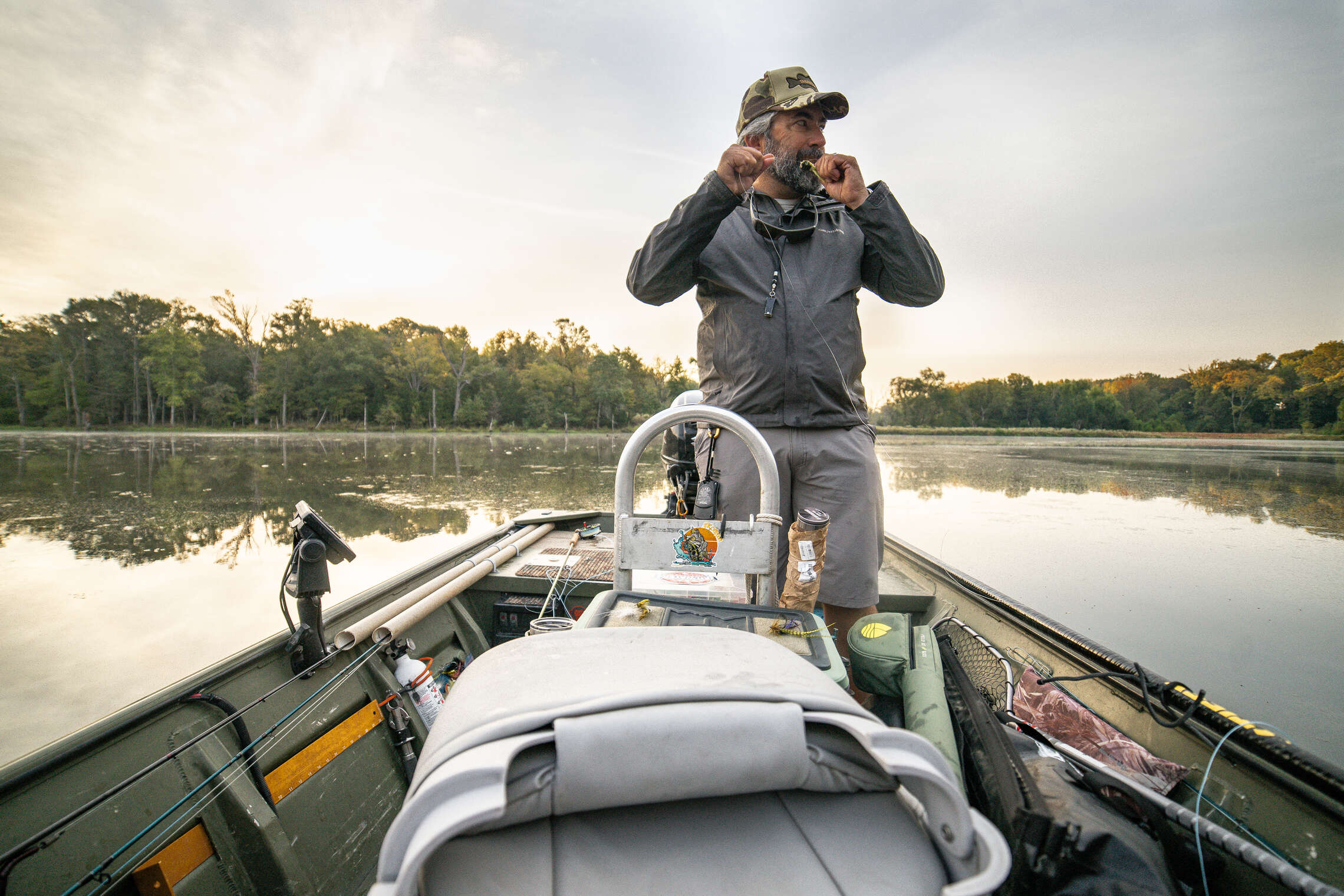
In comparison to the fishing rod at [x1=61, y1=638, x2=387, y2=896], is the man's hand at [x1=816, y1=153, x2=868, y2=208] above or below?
above

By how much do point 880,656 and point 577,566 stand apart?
1.67 metres

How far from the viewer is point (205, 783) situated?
1117 mm

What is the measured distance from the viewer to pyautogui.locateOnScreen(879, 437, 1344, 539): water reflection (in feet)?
34.1

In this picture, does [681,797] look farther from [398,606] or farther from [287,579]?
[398,606]

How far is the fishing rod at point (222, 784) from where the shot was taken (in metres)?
0.97

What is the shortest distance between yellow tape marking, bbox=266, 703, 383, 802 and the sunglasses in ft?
6.42

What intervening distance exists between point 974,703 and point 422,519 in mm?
7561

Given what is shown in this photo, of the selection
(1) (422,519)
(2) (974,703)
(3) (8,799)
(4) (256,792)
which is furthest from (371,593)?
(1) (422,519)

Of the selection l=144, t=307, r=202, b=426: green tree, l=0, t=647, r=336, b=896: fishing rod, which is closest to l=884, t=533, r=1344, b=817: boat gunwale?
l=0, t=647, r=336, b=896: fishing rod

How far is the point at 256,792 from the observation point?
1.28 m

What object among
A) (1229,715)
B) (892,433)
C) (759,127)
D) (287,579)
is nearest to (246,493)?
(287,579)

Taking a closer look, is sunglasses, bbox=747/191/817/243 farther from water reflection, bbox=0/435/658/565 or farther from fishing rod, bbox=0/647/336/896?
water reflection, bbox=0/435/658/565

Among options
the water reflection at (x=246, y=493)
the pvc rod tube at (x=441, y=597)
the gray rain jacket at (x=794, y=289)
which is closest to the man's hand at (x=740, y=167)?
the gray rain jacket at (x=794, y=289)

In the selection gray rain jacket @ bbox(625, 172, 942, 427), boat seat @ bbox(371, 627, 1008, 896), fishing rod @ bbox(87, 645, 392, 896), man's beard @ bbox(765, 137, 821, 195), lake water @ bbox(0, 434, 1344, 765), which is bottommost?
lake water @ bbox(0, 434, 1344, 765)
